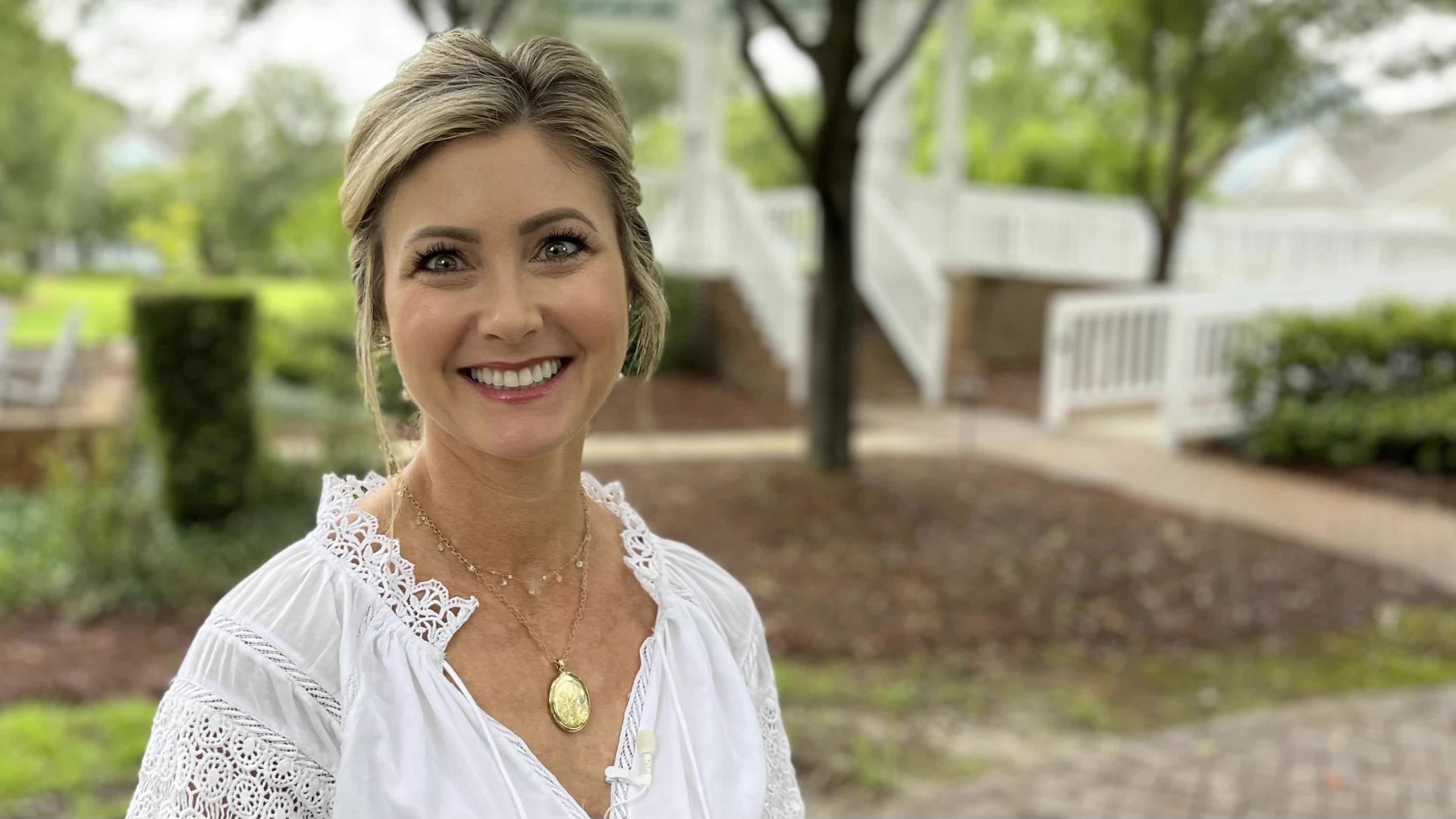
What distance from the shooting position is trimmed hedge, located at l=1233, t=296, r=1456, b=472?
31.3ft

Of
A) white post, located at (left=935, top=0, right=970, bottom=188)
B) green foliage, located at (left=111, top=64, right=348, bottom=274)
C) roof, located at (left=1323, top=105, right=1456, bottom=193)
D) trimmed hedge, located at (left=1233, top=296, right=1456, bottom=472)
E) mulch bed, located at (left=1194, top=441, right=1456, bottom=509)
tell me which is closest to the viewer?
mulch bed, located at (left=1194, top=441, right=1456, bottom=509)

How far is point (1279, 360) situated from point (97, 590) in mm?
8954

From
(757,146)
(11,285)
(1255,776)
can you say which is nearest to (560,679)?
(1255,776)

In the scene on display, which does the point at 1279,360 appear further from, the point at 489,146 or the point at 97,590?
the point at 489,146

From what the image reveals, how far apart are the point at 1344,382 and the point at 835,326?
16.0ft

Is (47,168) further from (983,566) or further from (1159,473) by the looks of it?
(983,566)

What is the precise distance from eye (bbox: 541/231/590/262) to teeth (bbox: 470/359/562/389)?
0.12 m

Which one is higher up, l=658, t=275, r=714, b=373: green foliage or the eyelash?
the eyelash

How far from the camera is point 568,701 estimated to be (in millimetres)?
1422

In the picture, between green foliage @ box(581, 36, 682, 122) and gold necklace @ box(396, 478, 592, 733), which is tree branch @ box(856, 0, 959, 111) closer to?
gold necklace @ box(396, 478, 592, 733)

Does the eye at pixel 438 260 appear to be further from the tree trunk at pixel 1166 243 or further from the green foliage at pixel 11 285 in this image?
the green foliage at pixel 11 285

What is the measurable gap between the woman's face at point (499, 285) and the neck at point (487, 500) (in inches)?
2.9

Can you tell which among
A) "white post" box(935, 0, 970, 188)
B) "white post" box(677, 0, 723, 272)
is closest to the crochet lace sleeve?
"white post" box(677, 0, 723, 272)

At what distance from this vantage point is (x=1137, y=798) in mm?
4270
